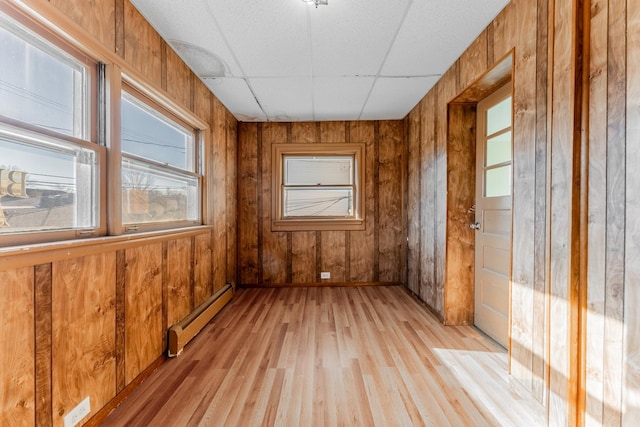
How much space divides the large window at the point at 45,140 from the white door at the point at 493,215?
9.45ft

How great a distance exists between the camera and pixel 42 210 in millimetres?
1302

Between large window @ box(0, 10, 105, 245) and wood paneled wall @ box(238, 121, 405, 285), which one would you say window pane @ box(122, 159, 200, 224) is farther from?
wood paneled wall @ box(238, 121, 405, 285)

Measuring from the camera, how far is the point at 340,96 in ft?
10.7

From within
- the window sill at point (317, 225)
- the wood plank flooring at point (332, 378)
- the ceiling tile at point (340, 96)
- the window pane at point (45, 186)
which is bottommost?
the wood plank flooring at point (332, 378)

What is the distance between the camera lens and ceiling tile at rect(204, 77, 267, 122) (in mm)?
2887

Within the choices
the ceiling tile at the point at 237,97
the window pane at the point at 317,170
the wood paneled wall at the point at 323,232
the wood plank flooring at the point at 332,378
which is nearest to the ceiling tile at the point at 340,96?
the wood paneled wall at the point at 323,232

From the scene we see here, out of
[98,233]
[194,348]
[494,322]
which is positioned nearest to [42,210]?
[98,233]

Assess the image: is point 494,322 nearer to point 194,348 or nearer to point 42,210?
point 194,348

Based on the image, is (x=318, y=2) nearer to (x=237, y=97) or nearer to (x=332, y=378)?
(x=237, y=97)

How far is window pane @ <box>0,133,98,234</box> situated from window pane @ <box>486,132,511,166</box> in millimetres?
2956

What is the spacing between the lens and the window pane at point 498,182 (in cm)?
226

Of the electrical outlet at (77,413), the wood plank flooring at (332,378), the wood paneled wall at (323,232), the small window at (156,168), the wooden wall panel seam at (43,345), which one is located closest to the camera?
the wooden wall panel seam at (43,345)

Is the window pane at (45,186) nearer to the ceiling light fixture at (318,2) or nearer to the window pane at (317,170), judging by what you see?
the ceiling light fixture at (318,2)

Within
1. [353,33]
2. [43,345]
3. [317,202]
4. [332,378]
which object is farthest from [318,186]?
[43,345]
